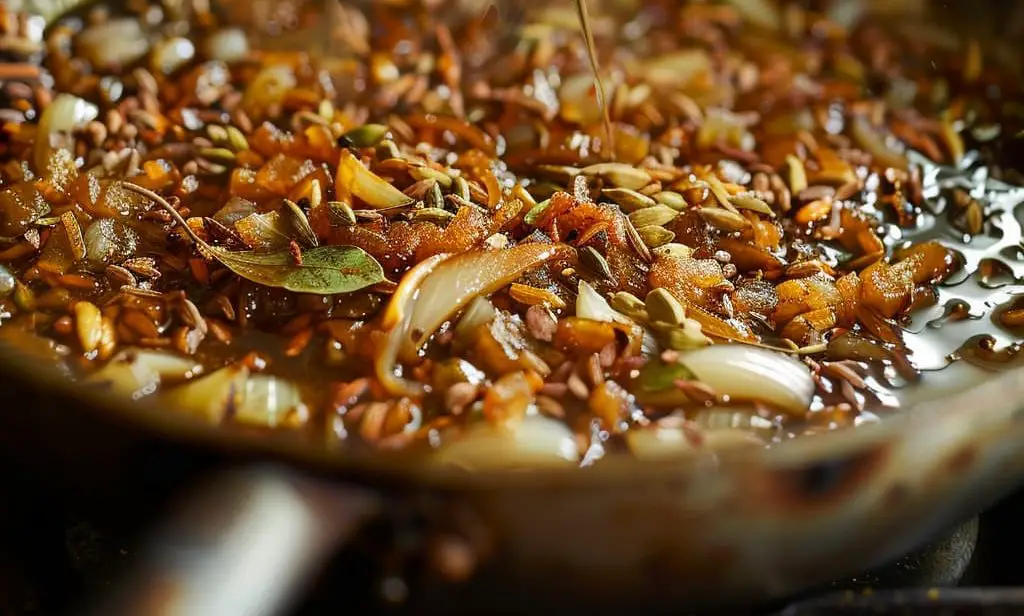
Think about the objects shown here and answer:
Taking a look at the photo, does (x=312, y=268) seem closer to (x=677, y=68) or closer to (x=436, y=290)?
(x=436, y=290)

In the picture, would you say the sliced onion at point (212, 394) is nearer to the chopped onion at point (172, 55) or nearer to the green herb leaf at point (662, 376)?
the green herb leaf at point (662, 376)

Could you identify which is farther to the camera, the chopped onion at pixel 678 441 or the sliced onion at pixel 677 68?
the sliced onion at pixel 677 68

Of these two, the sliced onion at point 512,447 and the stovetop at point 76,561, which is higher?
the sliced onion at point 512,447

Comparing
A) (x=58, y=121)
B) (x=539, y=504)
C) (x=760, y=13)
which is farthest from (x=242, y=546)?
(x=760, y=13)

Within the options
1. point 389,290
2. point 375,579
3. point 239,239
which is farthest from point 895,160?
point 375,579

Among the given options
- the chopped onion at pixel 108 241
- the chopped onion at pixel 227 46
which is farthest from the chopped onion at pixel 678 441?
the chopped onion at pixel 227 46

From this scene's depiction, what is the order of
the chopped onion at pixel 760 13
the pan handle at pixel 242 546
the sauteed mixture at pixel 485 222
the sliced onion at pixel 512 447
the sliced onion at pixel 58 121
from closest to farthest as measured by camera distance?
1. the pan handle at pixel 242 546
2. the sliced onion at pixel 512 447
3. the sauteed mixture at pixel 485 222
4. the sliced onion at pixel 58 121
5. the chopped onion at pixel 760 13
